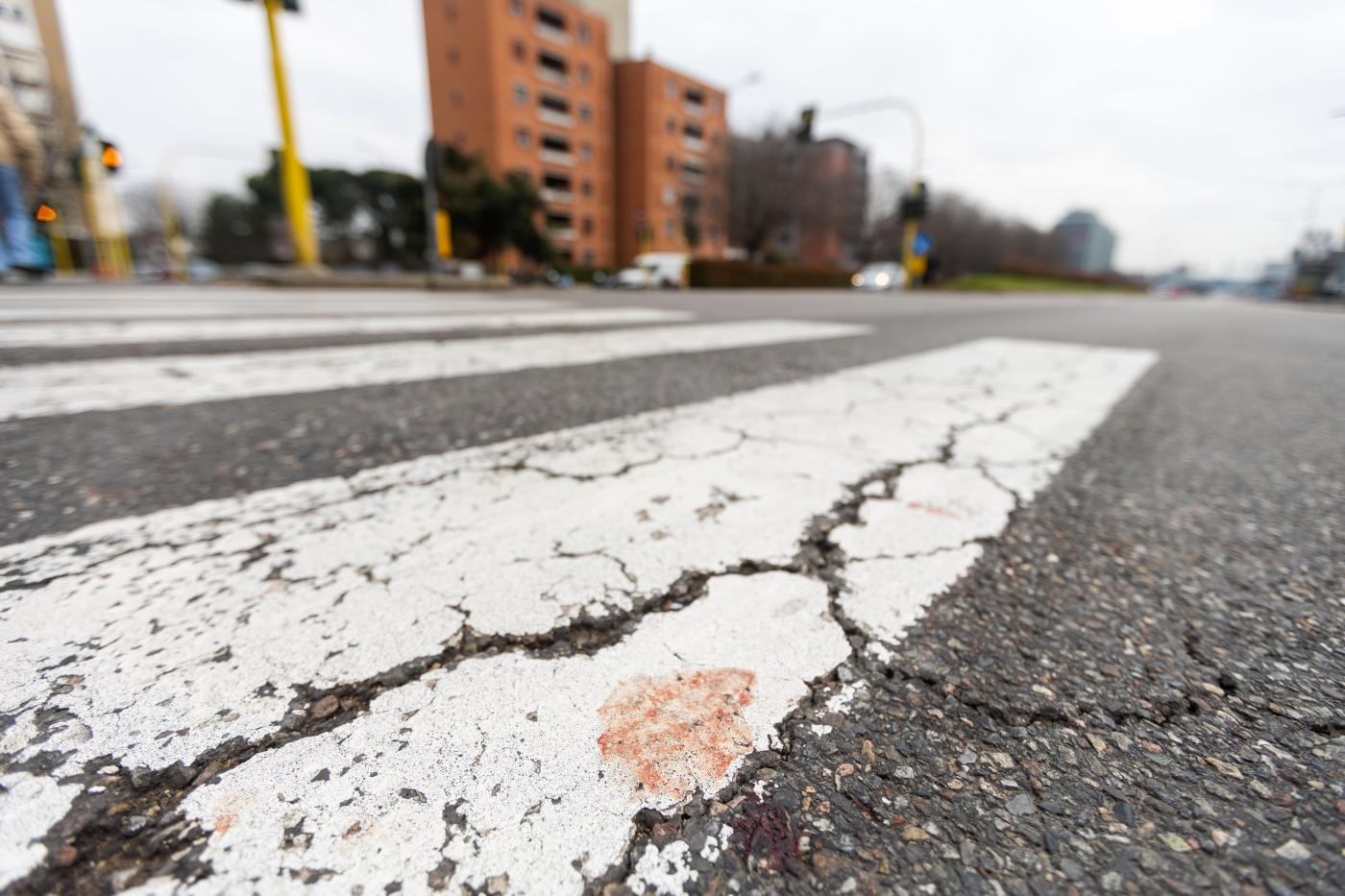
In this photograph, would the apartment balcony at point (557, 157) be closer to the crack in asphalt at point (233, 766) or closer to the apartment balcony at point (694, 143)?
the apartment balcony at point (694, 143)

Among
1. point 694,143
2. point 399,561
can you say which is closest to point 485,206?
point 694,143

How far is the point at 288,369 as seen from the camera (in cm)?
262

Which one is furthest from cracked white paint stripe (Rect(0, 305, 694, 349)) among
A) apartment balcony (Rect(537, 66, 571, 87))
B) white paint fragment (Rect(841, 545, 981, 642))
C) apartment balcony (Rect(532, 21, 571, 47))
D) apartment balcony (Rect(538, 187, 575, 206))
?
apartment balcony (Rect(532, 21, 571, 47))

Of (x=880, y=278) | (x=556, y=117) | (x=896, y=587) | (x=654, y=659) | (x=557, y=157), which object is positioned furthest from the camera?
(x=557, y=157)

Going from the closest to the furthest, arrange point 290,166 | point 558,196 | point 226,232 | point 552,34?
1. point 290,166
2. point 552,34
3. point 558,196
4. point 226,232

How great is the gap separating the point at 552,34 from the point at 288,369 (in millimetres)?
43849

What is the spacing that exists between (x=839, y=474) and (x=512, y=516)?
0.86 meters

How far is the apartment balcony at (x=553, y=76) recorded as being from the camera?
36.9m

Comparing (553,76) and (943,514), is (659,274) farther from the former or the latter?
(553,76)

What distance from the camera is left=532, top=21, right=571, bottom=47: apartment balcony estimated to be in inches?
1425

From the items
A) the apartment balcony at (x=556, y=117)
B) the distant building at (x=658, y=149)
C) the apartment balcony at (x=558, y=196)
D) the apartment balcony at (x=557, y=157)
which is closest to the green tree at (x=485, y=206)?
the apartment balcony at (x=558, y=196)

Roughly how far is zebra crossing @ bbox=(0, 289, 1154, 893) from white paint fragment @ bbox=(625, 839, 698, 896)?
0.09 feet

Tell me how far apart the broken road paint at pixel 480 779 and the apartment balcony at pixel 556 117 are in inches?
1688

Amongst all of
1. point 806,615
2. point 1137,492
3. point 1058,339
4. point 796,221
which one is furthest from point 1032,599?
point 796,221
